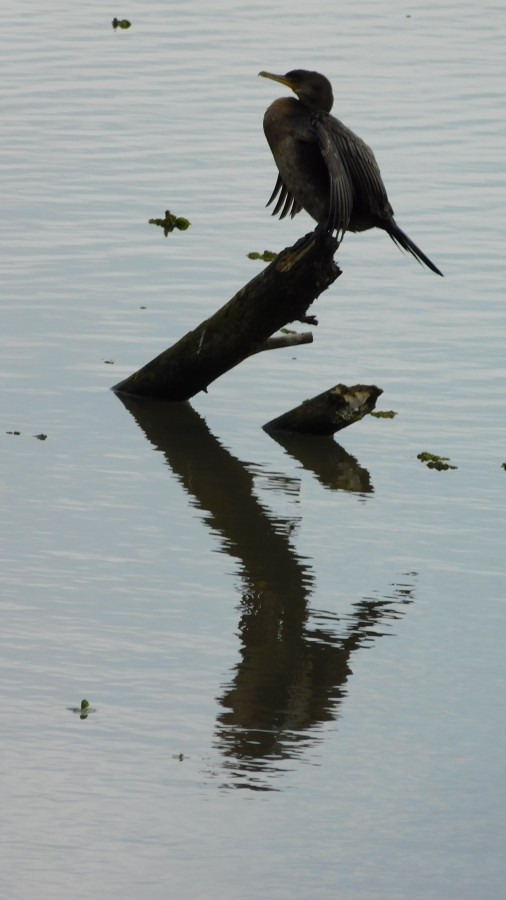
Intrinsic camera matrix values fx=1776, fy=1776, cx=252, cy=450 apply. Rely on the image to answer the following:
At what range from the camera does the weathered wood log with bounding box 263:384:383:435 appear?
370 inches

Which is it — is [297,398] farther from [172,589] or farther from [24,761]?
[24,761]

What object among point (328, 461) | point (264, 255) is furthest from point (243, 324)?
point (264, 255)

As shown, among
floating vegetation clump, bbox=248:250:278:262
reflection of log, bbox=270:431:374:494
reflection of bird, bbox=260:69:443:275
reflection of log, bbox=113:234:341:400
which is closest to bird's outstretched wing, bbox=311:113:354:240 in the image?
reflection of bird, bbox=260:69:443:275

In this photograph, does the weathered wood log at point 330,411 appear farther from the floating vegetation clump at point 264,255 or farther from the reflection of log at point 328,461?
the floating vegetation clump at point 264,255

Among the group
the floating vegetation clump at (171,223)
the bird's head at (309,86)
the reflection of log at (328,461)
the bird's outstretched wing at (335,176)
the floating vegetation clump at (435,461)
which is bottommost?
the reflection of log at (328,461)

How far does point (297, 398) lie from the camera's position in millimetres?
10141

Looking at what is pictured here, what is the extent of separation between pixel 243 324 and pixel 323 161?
98 cm

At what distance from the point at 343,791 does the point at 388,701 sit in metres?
0.79

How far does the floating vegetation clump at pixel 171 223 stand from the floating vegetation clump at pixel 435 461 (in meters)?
4.33

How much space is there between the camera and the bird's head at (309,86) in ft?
29.6

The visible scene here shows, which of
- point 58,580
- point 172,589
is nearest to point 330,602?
point 172,589

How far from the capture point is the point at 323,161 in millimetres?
9016

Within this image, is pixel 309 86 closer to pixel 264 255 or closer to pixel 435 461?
pixel 435 461

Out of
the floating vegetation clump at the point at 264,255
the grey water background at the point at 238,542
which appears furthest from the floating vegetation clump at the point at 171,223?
the floating vegetation clump at the point at 264,255
